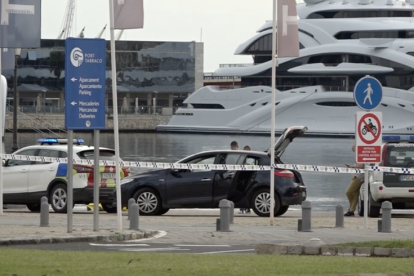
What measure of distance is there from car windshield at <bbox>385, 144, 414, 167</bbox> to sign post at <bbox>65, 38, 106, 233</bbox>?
24.9 feet

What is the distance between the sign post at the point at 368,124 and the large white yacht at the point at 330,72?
7814 centimetres

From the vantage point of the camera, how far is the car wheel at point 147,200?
66.1ft

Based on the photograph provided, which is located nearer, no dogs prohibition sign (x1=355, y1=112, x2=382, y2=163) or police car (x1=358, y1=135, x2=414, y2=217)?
no dogs prohibition sign (x1=355, y1=112, x2=382, y2=163)

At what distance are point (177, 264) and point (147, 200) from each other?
35.1 ft

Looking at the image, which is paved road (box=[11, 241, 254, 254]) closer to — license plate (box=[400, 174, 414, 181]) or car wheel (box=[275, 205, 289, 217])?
license plate (box=[400, 174, 414, 181])

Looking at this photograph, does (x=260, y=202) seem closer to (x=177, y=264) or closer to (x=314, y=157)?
(x=177, y=264)

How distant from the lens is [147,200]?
2017 centimetres

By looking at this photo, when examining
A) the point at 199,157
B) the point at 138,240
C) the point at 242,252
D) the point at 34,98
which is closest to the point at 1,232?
the point at 138,240

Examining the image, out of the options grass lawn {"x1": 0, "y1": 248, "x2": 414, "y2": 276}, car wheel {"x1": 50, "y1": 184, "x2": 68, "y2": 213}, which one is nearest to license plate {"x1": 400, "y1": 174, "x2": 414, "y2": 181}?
car wheel {"x1": 50, "y1": 184, "x2": 68, "y2": 213}

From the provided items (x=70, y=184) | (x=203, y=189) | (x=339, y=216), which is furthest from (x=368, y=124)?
(x=70, y=184)

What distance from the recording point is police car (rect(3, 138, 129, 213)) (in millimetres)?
20547

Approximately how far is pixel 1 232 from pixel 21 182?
24.6 feet

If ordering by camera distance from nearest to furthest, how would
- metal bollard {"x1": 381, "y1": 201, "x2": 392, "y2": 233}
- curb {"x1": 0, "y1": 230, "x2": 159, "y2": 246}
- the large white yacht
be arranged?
curb {"x1": 0, "y1": 230, "x2": 159, "y2": 246}, metal bollard {"x1": 381, "y1": 201, "x2": 392, "y2": 233}, the large white yacht

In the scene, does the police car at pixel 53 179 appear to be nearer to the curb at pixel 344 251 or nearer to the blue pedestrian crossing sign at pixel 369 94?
the blue pedestrian crossing sign at pixel 369 94
